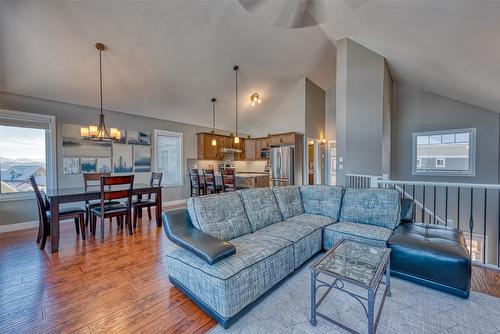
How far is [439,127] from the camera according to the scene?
17.6ft

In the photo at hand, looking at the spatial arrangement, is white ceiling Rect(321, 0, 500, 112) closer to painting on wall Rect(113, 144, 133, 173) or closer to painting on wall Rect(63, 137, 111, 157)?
painting on wall Rect(113, 144, 133, 173)

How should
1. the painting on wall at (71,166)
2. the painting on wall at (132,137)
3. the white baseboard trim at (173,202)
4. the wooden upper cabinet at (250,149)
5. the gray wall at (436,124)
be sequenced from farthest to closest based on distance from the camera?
the wooden upper cabinet at (250,149), the white baseboard trim at (173,202), the painting on wall at (132,137), the gray wall at (436,124), the painting on wall at (71,166)

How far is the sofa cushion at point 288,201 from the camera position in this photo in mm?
3020

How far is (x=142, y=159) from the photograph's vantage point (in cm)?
555

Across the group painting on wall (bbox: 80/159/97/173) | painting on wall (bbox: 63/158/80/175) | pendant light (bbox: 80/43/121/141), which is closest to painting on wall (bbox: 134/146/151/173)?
painting on wall (bbox: 80/159/97/173)

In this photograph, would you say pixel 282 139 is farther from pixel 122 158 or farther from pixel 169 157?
pixel 122 158

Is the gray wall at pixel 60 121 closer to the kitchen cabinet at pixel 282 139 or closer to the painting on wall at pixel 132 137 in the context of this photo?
the painting on wall at pixel 132 137

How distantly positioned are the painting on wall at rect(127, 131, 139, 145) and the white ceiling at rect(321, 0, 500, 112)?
4.97 m

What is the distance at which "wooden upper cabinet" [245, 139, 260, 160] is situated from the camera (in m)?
8.06

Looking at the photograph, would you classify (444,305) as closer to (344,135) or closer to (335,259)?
(335,259)

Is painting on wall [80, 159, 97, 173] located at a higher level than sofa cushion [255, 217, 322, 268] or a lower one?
higher

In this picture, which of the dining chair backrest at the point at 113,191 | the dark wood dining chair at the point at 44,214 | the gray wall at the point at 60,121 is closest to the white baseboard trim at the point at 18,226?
the gray wall at the point at 60,121

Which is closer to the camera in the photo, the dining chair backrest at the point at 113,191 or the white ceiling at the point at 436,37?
the white ceiling at the point at 436,37

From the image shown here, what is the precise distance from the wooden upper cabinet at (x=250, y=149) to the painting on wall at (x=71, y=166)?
510 centimetres
